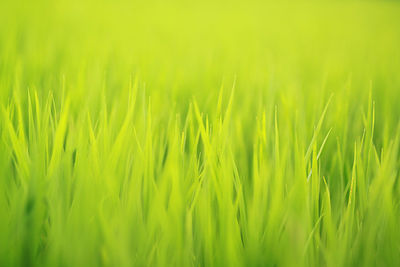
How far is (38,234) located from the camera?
0.35 m

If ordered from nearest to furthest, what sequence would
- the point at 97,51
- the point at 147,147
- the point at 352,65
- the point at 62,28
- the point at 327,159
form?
the point at 147,147, the point at 327,159, the point at 97,51, the point at 352,65, the point at 62,28

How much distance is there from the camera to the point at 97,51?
1170 mm

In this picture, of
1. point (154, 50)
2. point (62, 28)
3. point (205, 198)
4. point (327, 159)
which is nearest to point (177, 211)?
point (205, 198)

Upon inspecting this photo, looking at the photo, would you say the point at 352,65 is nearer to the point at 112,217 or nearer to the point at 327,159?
the point at 327,159

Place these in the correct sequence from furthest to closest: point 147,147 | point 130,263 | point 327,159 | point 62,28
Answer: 1. point 62,28
2. point 327,159
3. point 147,147
4. point 130,263

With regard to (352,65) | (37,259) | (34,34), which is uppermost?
(34,34)

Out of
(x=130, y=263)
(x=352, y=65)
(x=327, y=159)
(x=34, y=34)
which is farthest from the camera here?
(x=352, y=65)

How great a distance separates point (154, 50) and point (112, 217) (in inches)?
41.7

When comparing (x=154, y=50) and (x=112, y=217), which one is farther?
(x=154, y=50)

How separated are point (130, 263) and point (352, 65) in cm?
143

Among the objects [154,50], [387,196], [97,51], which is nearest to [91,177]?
[387,196]

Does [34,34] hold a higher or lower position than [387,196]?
higher

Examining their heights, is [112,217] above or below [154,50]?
below

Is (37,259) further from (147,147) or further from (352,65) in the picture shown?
(352,65)
